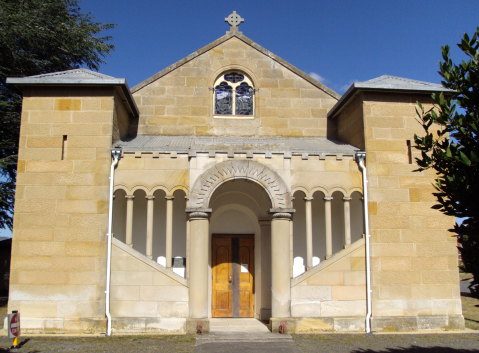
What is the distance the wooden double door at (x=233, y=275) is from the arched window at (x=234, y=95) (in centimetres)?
377

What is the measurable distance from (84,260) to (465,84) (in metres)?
9.25

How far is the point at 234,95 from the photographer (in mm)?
15258

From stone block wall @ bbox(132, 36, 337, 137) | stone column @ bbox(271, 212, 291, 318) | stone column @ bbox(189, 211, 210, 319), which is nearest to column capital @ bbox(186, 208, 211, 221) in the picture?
stone column @ bbox(189, 211, 210, 319)

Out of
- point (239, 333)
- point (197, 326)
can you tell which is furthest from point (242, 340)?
point (197, 326)

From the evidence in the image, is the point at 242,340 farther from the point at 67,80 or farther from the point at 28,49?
the point at 28,49

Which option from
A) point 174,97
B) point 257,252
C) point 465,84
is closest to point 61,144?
point 174,97

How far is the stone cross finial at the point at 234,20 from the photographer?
1583cm

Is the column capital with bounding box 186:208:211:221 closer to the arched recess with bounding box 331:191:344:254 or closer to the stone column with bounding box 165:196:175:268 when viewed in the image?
the stone column with bounding box 165:196:175:268

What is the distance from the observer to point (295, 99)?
15.3 metres

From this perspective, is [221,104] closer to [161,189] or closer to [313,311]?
[161,189]

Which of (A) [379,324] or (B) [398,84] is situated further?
(B) [398,84]

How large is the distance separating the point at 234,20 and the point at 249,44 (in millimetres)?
1016

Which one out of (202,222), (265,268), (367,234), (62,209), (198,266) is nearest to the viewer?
(198,266)

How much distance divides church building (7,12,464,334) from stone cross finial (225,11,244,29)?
13.9ft
